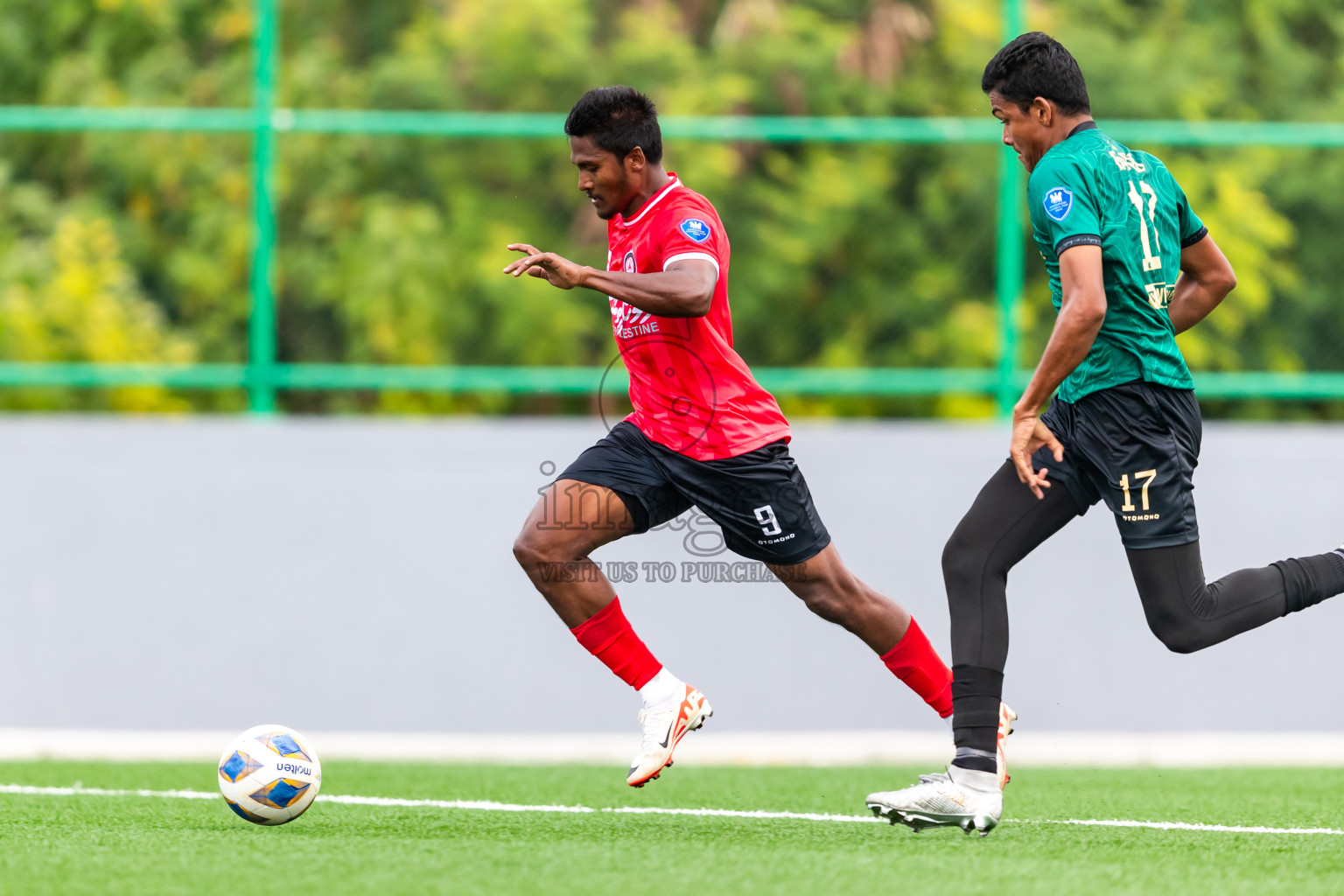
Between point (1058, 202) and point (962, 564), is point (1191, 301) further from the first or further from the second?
point (962, 564)

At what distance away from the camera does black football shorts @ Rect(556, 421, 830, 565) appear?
484cm

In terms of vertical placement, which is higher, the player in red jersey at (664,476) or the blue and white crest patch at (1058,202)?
the blue and white crest patch at (1058,202)

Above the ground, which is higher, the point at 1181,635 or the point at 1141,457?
the point at 1141,457

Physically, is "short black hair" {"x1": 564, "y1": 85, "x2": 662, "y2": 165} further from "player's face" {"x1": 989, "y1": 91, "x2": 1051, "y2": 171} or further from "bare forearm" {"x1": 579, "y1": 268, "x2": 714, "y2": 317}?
"player's face" {"x1": 989, "y1": 91, "x2": 1051, "y2": 171}

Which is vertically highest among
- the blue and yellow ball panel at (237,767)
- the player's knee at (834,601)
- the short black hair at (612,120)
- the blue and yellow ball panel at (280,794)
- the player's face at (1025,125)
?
the short black hair at (612,120)

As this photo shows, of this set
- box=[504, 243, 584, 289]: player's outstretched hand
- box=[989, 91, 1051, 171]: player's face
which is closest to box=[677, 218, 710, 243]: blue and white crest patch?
box=[504, 243, 584, 289]: player's outstretched hand

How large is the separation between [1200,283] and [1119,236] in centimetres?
66

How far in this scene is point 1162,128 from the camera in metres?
7.77

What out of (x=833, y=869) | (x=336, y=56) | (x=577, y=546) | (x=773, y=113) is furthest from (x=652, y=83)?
(x=833, y=869)

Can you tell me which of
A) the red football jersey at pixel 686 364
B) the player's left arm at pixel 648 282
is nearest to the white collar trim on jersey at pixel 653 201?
the red football jersey at pixel 686 364

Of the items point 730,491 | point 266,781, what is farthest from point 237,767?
point 730,491

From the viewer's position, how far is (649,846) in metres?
4.29

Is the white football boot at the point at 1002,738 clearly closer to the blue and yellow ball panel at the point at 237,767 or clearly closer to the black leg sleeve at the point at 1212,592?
the black leg sleeve at the point at 1212,592

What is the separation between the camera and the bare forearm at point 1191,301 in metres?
4.78
